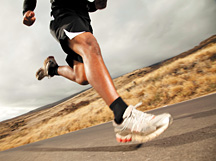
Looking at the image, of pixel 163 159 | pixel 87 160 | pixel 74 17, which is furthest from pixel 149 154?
pixel 74 17

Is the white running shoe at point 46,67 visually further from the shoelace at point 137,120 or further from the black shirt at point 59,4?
the shoelace at point 137,120

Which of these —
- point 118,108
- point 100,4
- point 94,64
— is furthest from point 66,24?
point 118,108

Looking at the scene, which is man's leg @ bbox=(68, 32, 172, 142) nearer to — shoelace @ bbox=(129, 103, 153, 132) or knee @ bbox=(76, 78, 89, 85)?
shoelace @ bbox=(129, 103, 153, 132)

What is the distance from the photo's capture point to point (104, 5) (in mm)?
1844

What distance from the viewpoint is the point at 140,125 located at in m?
1.21

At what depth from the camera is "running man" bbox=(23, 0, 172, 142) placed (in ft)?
3.92

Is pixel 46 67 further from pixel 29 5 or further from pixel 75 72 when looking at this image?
pixel 29 5

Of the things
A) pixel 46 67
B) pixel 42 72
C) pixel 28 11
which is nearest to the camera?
pixel 28 11

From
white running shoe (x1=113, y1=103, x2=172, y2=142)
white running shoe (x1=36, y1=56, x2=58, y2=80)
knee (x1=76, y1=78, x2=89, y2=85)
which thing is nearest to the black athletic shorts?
knee (x1=76, y1=78, x2=89, y2=85)

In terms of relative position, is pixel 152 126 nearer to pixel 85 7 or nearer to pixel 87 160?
pixel 87 160

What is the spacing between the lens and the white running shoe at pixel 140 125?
1.14 metres

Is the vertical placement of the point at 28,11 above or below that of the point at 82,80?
above

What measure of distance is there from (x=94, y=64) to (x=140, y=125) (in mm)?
677

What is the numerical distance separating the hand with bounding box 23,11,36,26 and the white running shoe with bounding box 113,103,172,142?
148 centimetres
